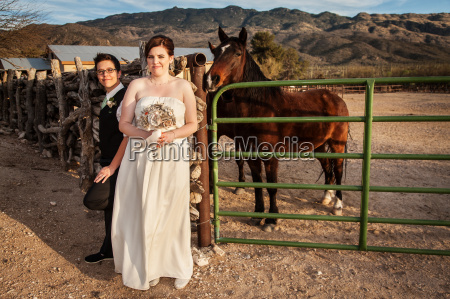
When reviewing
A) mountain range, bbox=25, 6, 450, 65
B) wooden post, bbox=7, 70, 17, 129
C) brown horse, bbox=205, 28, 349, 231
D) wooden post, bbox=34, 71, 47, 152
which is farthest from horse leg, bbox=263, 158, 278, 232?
mountain range, bbox=25, 6, 450, 65

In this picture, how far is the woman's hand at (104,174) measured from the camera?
8.70ft

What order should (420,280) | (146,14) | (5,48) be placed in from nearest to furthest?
(420,280)
(5,48)
(146,14)

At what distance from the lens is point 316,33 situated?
11156 centimetres

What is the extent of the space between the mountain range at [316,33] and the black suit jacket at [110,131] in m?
14.5

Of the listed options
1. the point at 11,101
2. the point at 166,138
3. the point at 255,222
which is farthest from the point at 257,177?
the point at 11,101

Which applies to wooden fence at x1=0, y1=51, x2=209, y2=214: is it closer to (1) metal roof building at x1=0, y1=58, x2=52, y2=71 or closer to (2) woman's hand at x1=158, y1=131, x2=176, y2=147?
(2) woman's hand at x1=158, y1=131, x2=176, y2=147

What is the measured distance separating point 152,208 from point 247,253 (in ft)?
4.12

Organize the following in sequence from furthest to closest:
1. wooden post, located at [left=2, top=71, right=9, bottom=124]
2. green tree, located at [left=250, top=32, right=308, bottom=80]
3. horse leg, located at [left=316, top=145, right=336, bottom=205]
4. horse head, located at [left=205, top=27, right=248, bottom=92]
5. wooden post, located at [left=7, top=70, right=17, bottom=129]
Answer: green tree, located at [left=250, top=32, right=308, bottom=80] → wooden post, located at [left=2, top=71, right=9, bottom=124] → wooden post, located at [left=7, top=70, right=17, bottom=129] → horse leg, located at [left=316, top=145, right=336, bottom=205] → horse head, located at [left=205, top=27, right=248, bottom=92]

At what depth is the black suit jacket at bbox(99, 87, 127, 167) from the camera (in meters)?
2.81

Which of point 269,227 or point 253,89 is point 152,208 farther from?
point 253,89

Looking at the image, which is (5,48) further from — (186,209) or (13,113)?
(186,209)

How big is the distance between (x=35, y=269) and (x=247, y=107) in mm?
2790

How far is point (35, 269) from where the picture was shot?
2846mm

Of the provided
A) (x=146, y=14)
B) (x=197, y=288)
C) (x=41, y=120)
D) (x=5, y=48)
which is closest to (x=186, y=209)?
(x=197, y=288)
